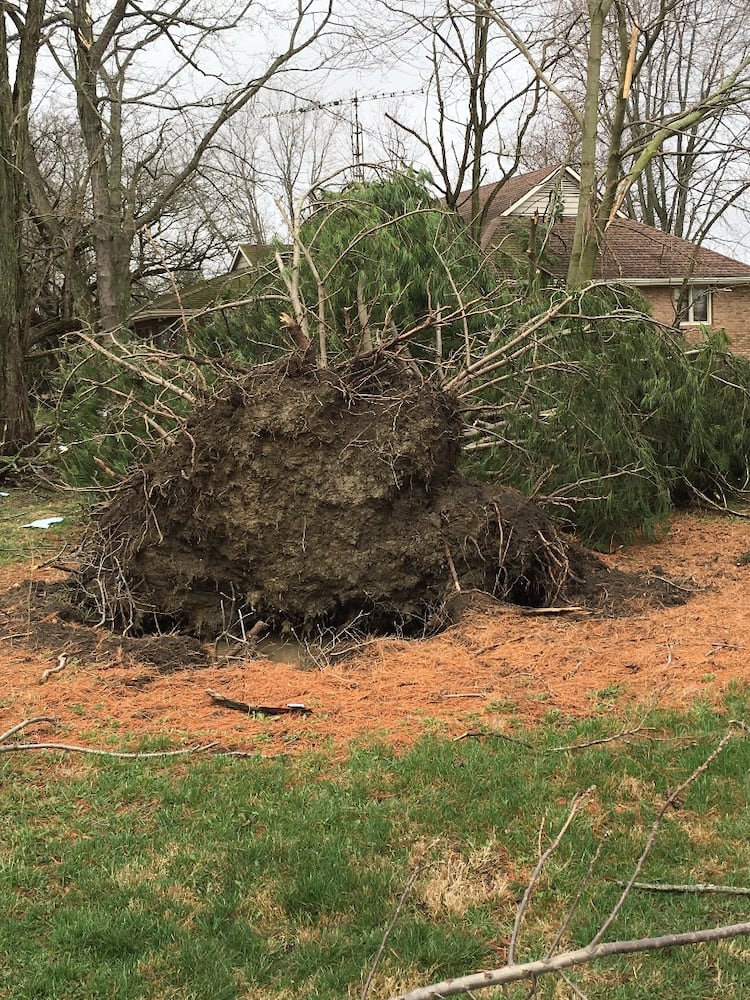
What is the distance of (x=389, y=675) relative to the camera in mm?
4438

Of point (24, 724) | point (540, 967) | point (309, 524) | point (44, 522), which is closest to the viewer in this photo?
point (540, 967)

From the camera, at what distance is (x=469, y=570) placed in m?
5.64

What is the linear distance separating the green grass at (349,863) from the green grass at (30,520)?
4563 mm

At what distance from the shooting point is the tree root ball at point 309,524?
554cm

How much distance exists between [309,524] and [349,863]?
2933 mm

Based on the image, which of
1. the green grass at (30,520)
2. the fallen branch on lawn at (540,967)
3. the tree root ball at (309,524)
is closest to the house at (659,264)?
the green grass at (30,520)

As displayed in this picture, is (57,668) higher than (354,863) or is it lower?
higher

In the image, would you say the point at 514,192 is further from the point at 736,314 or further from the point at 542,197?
the point at 736,314

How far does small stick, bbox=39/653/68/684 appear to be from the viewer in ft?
14.4

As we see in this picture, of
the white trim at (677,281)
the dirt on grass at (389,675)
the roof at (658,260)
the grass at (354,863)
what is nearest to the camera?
the grass at (354,863)

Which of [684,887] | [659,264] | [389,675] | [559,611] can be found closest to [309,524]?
[389,675]

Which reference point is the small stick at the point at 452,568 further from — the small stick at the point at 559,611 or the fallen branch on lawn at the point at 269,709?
the fallen branch on lawn at the point at 269,709

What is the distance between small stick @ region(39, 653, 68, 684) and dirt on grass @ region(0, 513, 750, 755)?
0.02 meters

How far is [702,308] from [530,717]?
20.8 meters
